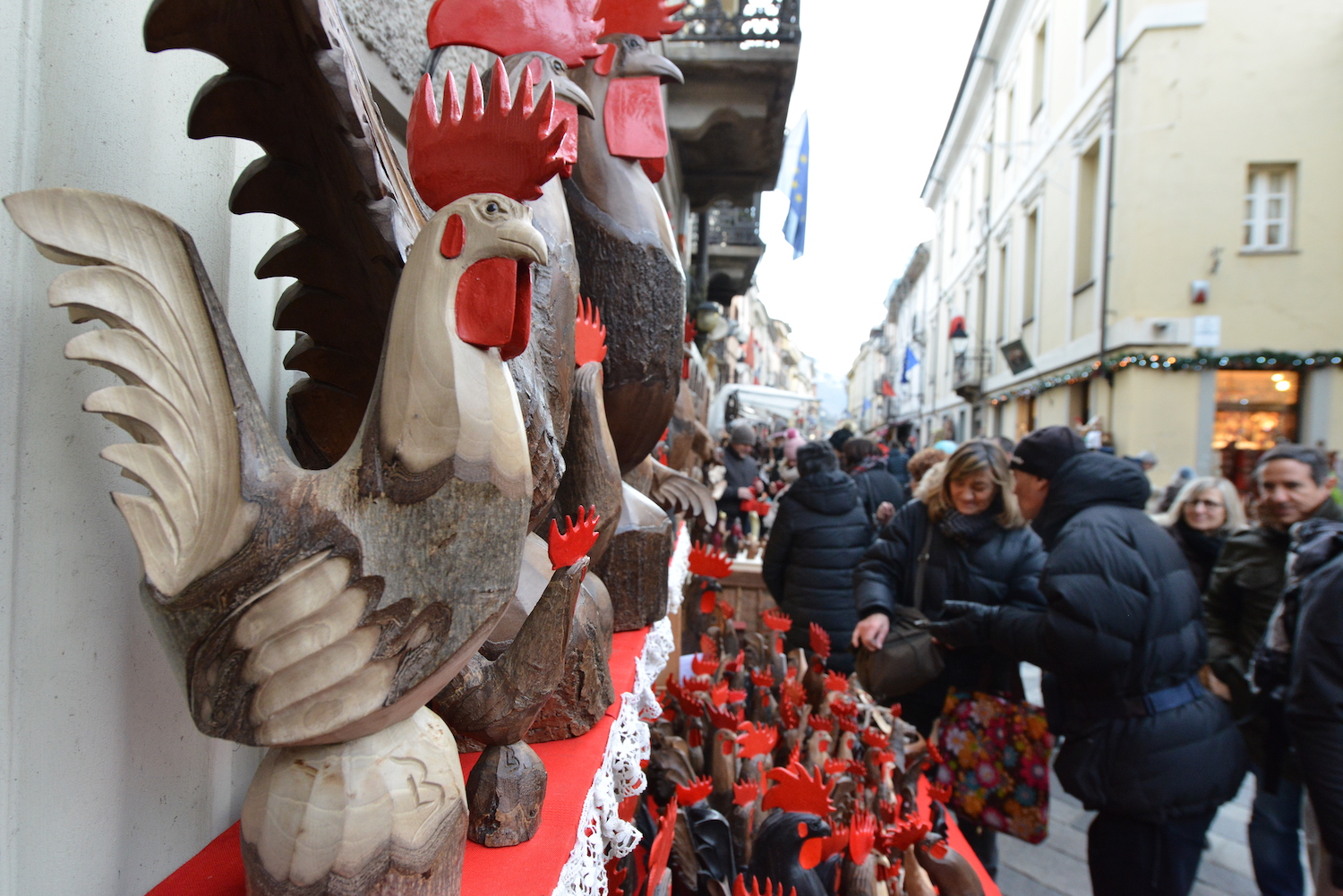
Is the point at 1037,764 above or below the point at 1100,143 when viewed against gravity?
below

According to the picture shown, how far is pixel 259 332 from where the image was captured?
85 centimetres

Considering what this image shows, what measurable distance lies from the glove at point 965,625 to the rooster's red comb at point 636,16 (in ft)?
6.04

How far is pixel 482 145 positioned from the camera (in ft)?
1.98

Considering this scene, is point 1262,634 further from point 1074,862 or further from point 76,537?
point 76,537

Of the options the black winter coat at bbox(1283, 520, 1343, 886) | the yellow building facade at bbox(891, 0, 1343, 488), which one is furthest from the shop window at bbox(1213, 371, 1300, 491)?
the black winter coat at bbox(1283, 520, 1343, 886)

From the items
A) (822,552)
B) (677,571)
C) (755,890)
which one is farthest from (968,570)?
(755,890)

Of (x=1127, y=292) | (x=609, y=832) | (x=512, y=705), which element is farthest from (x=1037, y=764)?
(x=1127, y=292)

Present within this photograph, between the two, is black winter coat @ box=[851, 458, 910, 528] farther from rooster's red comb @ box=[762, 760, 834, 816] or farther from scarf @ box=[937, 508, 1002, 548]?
rooster's red comb @ box=[762, 760, 834, 816]

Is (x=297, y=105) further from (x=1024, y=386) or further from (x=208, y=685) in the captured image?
(x=1024, y=386)

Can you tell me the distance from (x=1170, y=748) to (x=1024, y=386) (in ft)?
38.0

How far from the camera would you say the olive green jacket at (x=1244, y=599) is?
7.50ft

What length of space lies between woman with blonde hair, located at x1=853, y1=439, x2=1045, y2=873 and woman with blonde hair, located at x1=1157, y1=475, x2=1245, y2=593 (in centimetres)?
100

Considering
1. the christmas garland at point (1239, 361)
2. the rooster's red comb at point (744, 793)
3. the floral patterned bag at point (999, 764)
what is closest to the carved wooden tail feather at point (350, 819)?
the rooster's red comb at point (744, 793)

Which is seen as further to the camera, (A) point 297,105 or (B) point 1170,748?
(B) point 1170,748
